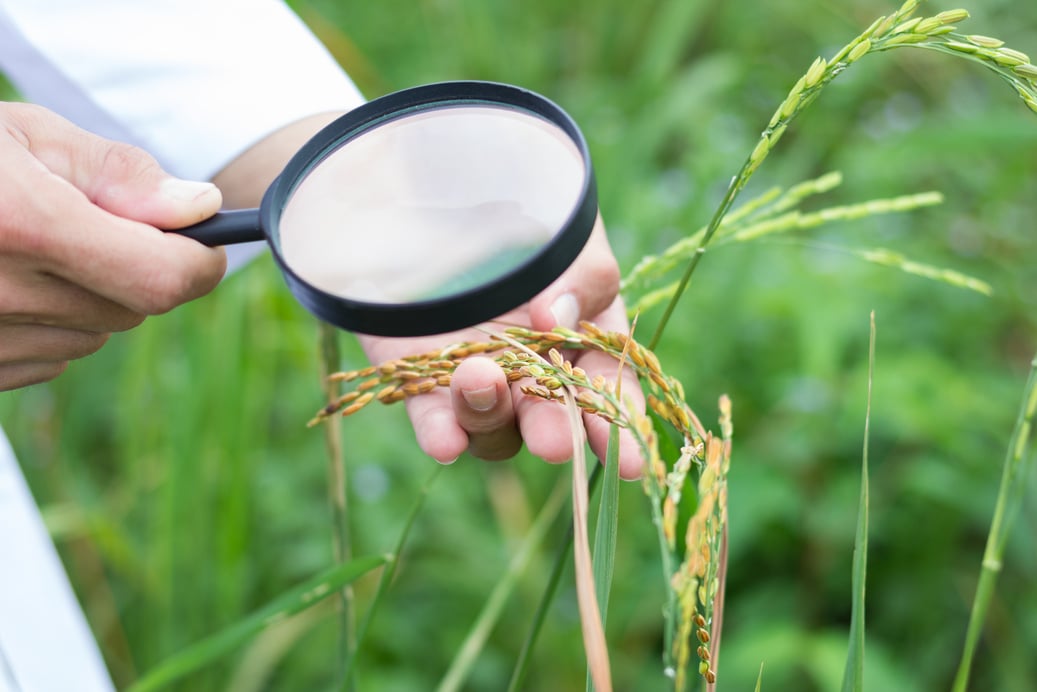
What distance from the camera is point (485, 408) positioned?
2.07ft

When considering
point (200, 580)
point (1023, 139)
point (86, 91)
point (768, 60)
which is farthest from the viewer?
point (768, 60)

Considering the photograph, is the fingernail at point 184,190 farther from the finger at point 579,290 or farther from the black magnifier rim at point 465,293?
the finger at point 579,290

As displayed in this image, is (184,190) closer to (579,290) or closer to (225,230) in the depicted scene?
(225,230)

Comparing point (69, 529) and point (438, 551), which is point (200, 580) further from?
point (438, 551)

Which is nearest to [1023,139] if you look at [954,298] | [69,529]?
[954,298]

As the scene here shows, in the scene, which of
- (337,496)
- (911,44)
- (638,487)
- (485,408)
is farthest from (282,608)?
(638,487)

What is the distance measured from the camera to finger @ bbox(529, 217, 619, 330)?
729 mm

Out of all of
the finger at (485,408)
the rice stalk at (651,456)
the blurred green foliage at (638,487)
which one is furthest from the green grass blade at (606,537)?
the blurred green foliage at (638,487)

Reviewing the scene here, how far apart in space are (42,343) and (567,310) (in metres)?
0.39

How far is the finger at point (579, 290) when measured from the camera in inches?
28.7

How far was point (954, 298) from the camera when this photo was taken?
166 cm

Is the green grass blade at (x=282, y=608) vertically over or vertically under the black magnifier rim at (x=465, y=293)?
under

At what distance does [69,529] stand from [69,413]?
0.32m

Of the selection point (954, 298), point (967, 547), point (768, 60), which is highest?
point (768, 60)
